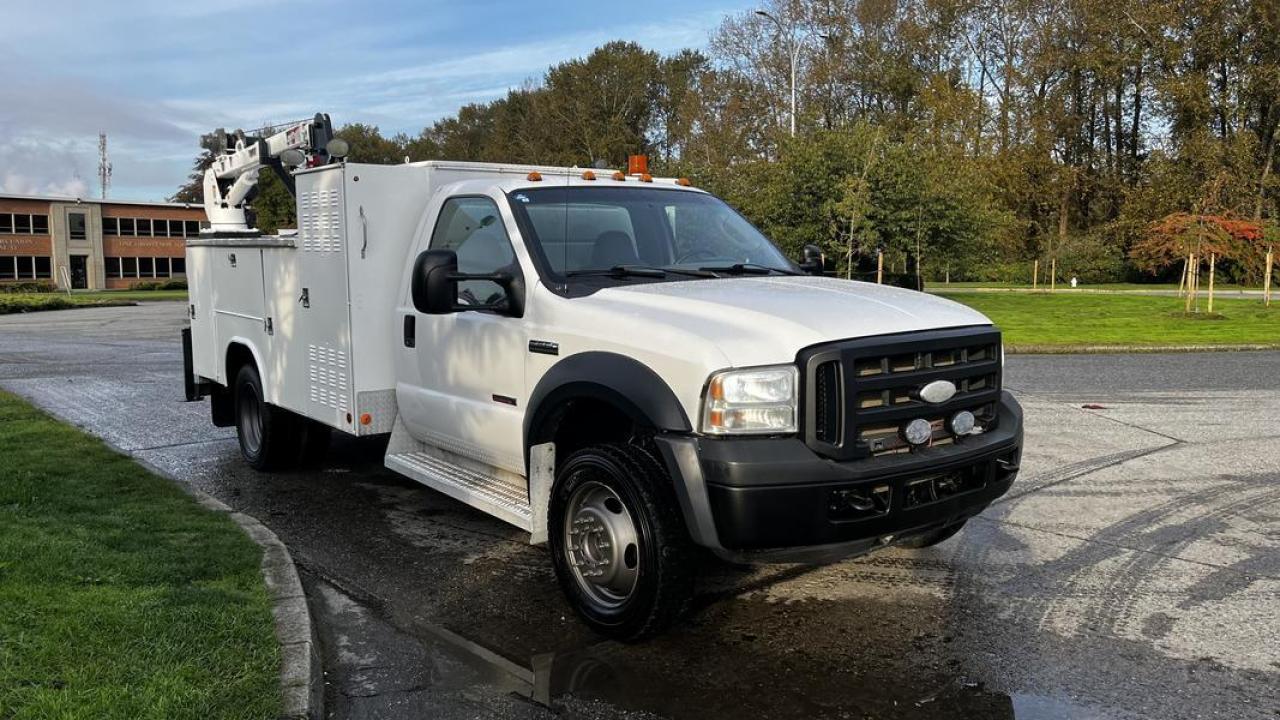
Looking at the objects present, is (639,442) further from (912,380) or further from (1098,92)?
(1098,92)

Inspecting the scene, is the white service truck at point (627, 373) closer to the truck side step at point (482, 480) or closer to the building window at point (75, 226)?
the truck side step at point (482, 480)

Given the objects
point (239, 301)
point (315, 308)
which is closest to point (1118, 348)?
point (239, 301)

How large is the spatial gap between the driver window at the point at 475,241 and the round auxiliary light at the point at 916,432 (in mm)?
2162

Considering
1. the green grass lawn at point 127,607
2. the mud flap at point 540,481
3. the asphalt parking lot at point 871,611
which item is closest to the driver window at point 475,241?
the mud flap at point 540,481

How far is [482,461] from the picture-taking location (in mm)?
5547

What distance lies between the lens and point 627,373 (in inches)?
167

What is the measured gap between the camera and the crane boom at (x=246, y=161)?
8023mm

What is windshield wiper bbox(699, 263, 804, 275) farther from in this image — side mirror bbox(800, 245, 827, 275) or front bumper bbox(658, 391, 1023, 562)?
front bumper bbox(658, 391, 1023, 562)

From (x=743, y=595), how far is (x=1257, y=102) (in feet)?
174

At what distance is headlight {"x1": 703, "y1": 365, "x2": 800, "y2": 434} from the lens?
3926mm

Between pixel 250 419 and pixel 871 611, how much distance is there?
5.42 metres

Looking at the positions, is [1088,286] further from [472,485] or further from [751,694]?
[751,694]

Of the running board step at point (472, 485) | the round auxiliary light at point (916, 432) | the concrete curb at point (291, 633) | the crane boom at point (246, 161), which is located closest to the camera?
the concrete curb at point (291, 633)

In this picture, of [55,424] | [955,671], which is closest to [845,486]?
[955,671]
